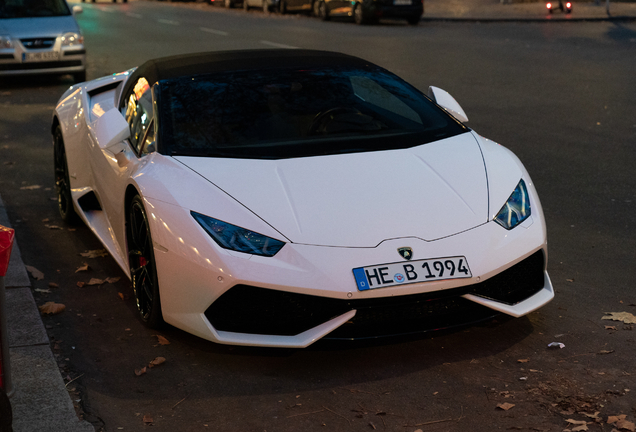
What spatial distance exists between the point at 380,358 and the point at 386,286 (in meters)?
0.54

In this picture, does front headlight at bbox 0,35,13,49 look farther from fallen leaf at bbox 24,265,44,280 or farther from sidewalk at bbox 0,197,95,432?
sidewalk at bbox 0,197,95,432

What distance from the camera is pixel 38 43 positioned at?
45.2ft

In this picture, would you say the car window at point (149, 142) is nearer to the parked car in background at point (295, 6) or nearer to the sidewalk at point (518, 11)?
the sidewalk at point (518, 11)

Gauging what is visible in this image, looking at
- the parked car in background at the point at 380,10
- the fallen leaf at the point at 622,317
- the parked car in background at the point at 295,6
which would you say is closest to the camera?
the fallen leaf at the point at 622,317

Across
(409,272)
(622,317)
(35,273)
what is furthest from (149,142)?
(622,317)

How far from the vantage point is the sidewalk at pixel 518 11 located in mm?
23391

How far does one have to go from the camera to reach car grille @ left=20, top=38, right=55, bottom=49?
13.7 m

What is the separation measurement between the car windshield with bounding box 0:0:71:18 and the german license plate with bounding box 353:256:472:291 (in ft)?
39.5

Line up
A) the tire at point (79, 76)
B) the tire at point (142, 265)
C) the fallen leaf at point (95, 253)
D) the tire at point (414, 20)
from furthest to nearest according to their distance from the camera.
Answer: the tire at point (414, 20)
the tire at point (79, 76)
the fallen leaf at point (95, 253)
the tire at point (142, 265)

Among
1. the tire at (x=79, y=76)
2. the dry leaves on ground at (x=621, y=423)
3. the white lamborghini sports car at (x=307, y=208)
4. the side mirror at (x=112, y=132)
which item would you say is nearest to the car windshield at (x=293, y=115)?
the white lamborghini sports car at (x=307, y=208)

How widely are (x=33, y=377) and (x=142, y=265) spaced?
3.03 ft

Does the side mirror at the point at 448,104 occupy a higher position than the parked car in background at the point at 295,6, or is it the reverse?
the side mirror at the point at 448,104

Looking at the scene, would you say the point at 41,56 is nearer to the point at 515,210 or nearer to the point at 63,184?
the point at 63,184

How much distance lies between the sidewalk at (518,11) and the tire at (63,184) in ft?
61.4
